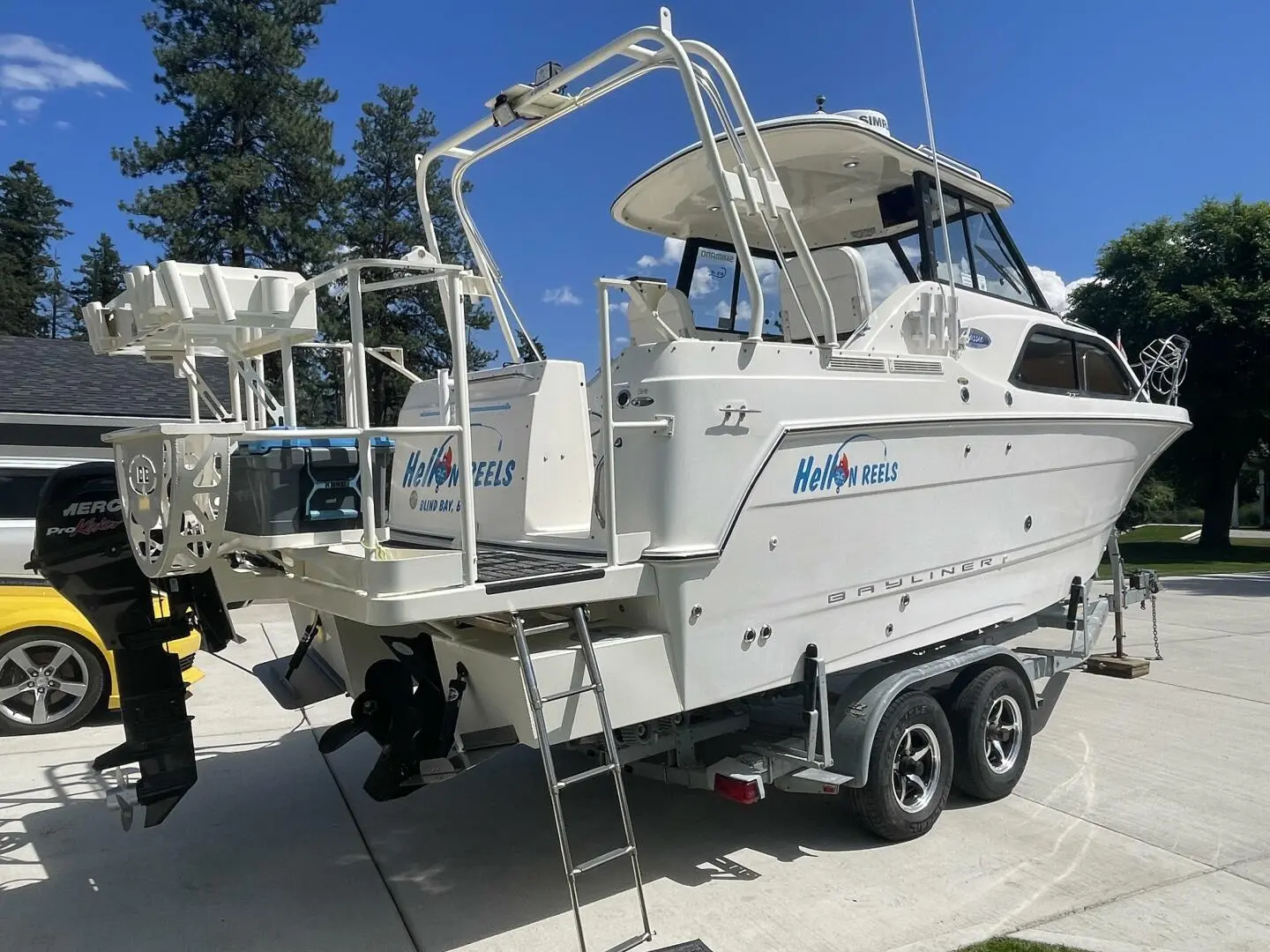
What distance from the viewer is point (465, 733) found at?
3.58 m

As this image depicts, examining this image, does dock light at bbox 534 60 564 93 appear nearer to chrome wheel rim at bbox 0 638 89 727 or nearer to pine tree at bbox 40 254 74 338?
chrome wheel rim at bbox 0 638 89 727

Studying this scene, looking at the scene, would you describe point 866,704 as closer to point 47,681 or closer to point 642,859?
point 642,859

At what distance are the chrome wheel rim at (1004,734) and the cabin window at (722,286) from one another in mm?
2665

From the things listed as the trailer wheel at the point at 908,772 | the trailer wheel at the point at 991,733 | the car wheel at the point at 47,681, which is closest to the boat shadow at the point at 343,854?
the trailer wheel at the point at 908,772

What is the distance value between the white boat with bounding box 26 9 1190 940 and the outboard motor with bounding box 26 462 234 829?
62 millimetres

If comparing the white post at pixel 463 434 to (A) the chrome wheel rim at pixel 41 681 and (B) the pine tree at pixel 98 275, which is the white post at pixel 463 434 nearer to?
(A) the chrome wheel rim at pixel 41 681

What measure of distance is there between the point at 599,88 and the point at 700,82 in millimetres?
605

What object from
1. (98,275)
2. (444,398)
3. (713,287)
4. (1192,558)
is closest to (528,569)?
(444,398)

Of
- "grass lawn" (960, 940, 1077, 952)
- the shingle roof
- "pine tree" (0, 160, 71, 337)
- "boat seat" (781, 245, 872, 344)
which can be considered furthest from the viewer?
"pine tree" (0, 160, 71, 337)

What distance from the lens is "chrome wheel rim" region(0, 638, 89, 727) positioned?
6.51 meters

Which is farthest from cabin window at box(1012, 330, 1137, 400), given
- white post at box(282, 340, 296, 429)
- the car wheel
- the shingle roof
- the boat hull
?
the shingle roof

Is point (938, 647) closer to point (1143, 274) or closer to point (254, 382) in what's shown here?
point (254, 382)

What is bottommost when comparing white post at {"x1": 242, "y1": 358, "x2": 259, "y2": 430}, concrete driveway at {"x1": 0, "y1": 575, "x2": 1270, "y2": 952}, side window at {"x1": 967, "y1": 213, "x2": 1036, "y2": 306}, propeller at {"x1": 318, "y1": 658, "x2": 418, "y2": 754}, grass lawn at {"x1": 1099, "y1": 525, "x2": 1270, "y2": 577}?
grass lawn at {"x1": 1099, "y1": 525, "x2": 1270, "y2": 577}

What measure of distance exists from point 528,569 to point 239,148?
25.5 m
